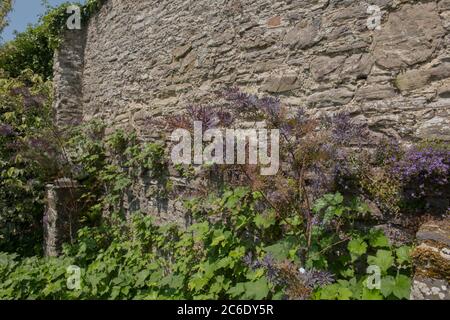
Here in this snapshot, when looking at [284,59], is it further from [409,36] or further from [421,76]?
[421,76]

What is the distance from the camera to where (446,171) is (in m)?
2.03

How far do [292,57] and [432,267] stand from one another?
2000mm

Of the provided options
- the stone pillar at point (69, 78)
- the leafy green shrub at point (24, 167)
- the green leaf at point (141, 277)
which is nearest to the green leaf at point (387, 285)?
the green leaf at point (141, 277)

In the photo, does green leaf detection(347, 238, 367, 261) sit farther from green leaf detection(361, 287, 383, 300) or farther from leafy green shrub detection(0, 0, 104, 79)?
leafy green shrub detection(0, 0, 104, 79)

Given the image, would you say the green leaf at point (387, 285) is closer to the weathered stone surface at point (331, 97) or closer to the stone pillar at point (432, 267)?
the stone pillar at point (432, 267)

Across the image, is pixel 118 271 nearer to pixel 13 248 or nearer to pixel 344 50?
pixel 13 248

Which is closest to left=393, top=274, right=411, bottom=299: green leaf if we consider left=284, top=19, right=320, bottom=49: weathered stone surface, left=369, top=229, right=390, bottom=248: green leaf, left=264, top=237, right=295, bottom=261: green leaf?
left=369, top=229, right=390, bottom=248: green leaf

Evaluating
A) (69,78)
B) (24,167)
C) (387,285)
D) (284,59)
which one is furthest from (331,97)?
(69,78)

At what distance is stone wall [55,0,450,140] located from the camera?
229cm

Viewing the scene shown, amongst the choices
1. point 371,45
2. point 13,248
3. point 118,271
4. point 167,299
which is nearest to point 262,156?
point 371,45

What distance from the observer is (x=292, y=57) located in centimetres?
303

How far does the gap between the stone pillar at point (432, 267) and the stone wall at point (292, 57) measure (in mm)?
691

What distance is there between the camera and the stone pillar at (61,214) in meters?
5.03

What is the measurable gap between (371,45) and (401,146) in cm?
80
